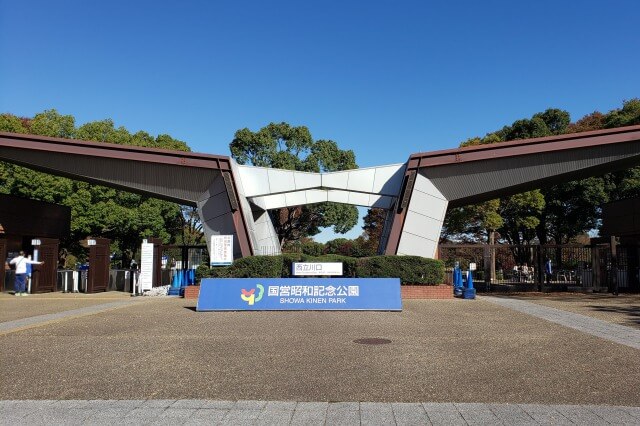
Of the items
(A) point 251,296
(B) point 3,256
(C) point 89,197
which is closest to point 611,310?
(A) point 251,296

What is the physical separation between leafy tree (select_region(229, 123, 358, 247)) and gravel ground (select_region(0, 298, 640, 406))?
114 feet

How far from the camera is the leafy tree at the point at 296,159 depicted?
46750mm

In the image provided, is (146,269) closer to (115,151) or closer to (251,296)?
(115,151)

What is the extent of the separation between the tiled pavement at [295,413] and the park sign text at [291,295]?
30.5 ft

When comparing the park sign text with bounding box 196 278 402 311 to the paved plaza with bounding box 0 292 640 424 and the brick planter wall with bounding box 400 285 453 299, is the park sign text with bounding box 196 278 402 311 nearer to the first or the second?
the paved plaza with bounding box 0 292 640 424

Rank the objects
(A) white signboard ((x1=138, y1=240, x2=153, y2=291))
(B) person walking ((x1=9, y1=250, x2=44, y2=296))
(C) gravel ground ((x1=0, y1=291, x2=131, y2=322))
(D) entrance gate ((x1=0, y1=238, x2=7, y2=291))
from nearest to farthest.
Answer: (C) gravel ground ((x1=0, y1=291, x2=131, y2=322)) < (B) person walking ((x1=9, y1=250, x2=44, y2=296)) < (A) white signboard ((x1=138, y1=240, x2=153, y2=291)) < (D) entrance gate ((x1=0, y1=238, x2=7, y2=291))

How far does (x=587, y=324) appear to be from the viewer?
1202 centimetres

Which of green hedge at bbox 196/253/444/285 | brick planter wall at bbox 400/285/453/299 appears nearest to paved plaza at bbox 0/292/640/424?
brick planter wall at bbox 400/285/453/299

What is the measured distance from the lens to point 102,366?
24.5 ft

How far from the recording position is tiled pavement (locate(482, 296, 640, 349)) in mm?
9945

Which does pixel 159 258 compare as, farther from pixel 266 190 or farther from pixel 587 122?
pixel 587 122

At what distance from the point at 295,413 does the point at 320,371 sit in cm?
188

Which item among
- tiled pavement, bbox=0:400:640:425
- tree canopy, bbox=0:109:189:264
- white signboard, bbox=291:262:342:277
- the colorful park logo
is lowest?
tiled pavement, bbox=0:400:640:425

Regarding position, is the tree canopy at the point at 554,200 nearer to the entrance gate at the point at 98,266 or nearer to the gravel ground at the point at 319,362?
the entrance gate at the point at 98,266
